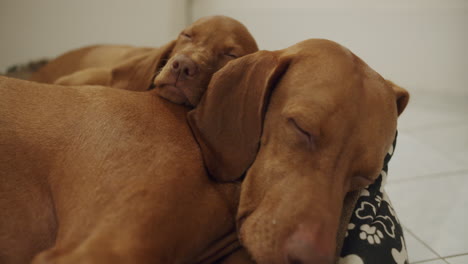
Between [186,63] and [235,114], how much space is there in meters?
0.38

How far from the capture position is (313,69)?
4.52ft

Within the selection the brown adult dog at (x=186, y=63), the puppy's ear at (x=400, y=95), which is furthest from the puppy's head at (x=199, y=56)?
the puppy's ear at (x=400, y=95)

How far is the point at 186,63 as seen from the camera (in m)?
1.69

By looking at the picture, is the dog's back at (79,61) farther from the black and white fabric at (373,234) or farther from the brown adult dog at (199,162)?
the black and white fabric at (373,234)

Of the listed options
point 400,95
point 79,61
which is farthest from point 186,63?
point 79,61

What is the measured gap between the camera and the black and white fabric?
4.80 feet

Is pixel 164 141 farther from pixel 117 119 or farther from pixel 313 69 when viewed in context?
pixel 313 69

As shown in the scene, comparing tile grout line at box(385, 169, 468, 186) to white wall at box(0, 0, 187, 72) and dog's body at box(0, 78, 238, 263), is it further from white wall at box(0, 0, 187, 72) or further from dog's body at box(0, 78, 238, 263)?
white wall at box(0, 0, 187, 72)

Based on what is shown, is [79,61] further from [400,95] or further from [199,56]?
[400,95]

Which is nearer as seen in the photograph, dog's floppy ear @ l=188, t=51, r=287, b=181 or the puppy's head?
dog's floppy ear @ l=188, t=51, r=287, b=181

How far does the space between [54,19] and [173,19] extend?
1105mm

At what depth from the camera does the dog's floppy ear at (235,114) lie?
140cm

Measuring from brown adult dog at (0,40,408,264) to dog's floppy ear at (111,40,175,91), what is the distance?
480mm

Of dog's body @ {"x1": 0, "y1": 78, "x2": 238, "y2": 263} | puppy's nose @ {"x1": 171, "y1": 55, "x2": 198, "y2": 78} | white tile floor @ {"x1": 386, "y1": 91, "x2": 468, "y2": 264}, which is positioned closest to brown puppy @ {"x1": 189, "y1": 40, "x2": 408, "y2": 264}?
dog's body @ {"x1": 0, "y1": 78, "x2": 238, "y2": 263}
